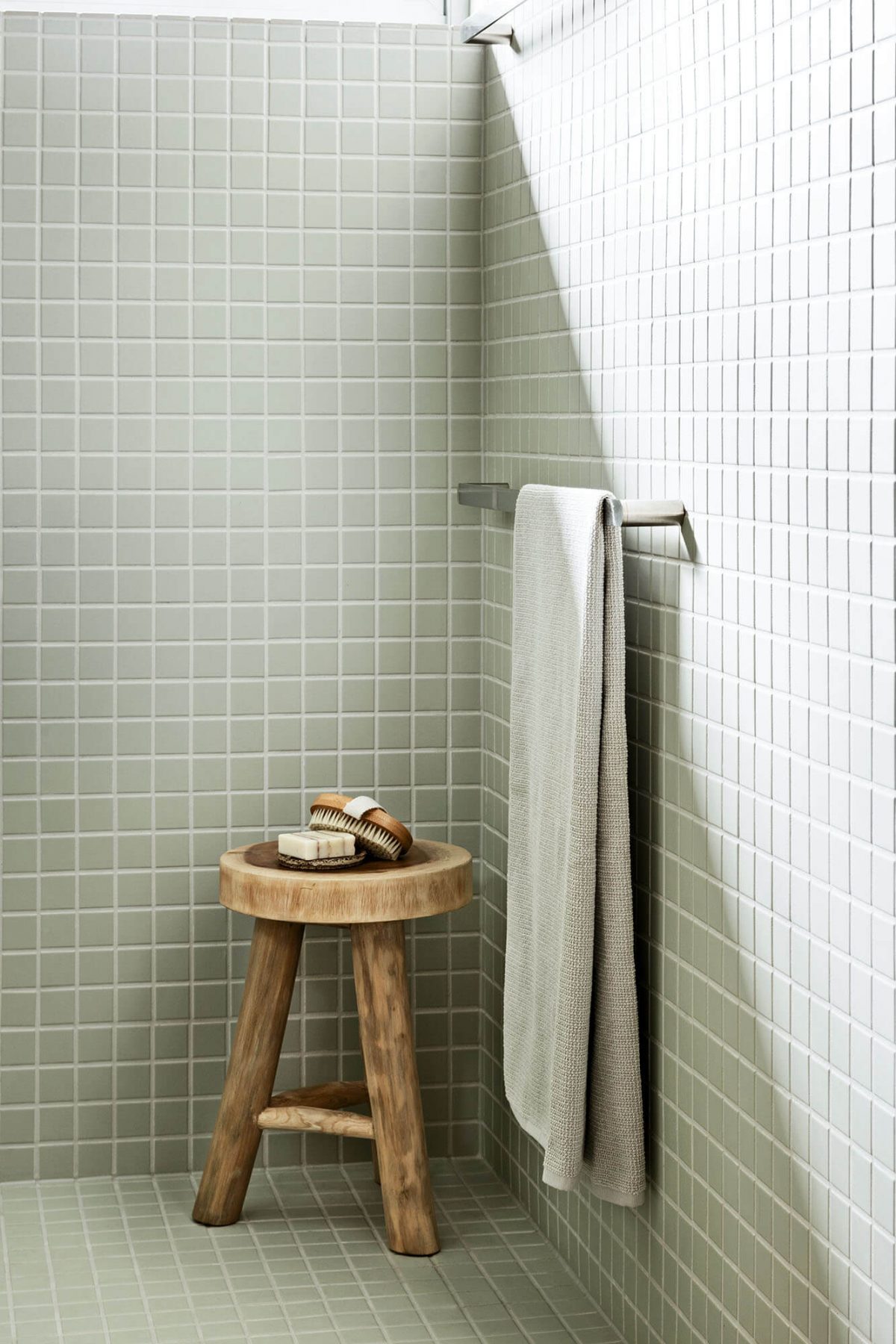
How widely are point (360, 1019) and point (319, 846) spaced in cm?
27

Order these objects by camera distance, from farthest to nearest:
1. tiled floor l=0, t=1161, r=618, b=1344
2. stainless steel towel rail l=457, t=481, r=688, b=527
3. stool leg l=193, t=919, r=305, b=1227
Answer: stool leg l=193, t=919, r=305, b=1227 < tiled floor l=0, t=1161, r=618, b=1344 < stainless steel towel rail l=457, t=481, r=688, b=527

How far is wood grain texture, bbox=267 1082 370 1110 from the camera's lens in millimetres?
2406

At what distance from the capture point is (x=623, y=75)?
189cm

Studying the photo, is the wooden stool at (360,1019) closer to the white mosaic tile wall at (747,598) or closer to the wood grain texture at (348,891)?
the wood grain texture at (348,891)

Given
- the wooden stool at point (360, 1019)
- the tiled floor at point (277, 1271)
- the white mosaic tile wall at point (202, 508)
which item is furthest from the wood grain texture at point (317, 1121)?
the white mosaic tile wall at point (202, 508)

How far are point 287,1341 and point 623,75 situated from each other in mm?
1590

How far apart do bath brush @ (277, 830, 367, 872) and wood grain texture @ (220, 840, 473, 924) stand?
0.04 feet

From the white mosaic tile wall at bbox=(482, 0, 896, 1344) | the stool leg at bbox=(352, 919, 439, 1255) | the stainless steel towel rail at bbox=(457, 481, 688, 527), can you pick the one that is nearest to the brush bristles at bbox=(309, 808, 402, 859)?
the stool leg at bbox=(352, 919, 439, 1255)

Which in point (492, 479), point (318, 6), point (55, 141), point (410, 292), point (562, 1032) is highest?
point (318, 6)

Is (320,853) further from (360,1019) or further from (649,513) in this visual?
(649,513)

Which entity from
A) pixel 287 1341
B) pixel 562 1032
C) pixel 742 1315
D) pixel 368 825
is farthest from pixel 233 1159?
pixel 742 1315

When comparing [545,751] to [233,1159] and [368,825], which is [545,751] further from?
[233,1159]

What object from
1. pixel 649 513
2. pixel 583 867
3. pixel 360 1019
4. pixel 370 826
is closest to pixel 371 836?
pixel 370 826

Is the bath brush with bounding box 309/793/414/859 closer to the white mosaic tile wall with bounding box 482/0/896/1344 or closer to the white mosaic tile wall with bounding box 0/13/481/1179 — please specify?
the white mosaic tile wall with bounding box 0/13/481/1179
